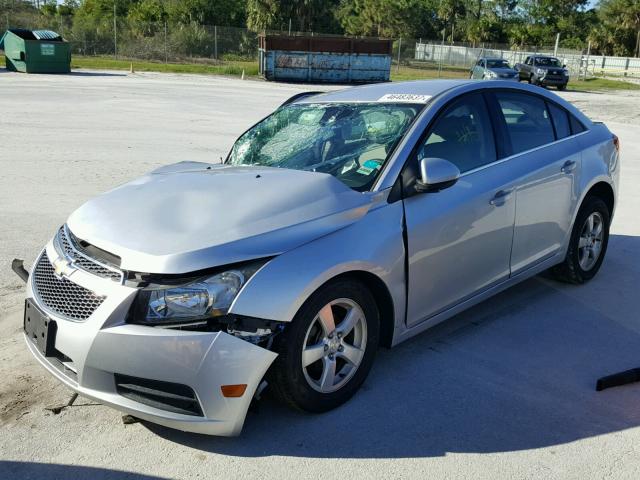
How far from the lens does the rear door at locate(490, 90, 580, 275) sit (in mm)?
4488

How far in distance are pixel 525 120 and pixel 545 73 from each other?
31.4m

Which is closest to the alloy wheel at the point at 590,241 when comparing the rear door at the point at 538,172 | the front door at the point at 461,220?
the rear door at the point at 538,172

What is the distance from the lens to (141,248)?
299cm

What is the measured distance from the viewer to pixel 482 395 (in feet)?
11.9

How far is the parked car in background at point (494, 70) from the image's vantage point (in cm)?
3200

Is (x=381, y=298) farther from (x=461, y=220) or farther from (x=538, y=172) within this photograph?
(x=538, y=172)

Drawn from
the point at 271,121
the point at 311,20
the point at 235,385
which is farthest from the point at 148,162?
the point at 311,20

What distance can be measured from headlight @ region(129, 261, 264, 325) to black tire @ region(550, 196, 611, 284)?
3.23 metres

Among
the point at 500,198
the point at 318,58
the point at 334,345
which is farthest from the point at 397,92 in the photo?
the point at 318,58

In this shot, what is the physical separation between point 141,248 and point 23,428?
3.72ft

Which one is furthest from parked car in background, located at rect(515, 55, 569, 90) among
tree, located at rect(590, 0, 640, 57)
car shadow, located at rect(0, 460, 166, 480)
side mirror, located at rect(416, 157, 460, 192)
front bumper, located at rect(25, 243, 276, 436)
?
tree, located at rect(590, 0, 640, 57)

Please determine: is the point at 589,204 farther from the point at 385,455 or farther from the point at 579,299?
the point at 385,455

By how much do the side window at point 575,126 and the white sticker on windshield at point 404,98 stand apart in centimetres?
167

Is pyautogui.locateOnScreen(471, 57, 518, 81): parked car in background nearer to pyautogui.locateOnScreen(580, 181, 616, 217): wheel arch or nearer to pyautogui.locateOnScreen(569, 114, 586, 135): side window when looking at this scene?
pyautogui.locateOnScreen(580, 181, 616, 217): wheel arch
